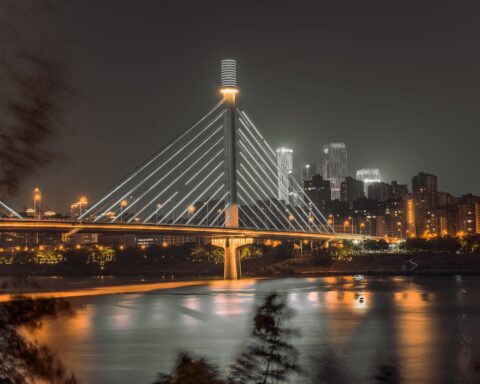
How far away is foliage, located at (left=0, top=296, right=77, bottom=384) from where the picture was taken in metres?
8.19

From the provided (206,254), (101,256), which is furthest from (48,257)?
(206,254)

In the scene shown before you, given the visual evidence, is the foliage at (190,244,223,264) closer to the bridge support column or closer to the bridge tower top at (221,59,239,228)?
the bridge support column

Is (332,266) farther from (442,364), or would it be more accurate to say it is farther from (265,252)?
(442,364)

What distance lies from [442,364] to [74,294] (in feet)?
144

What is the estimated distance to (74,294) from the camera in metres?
64.6

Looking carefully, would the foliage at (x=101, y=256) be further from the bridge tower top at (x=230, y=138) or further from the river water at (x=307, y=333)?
the river water at (x=307, y=333)

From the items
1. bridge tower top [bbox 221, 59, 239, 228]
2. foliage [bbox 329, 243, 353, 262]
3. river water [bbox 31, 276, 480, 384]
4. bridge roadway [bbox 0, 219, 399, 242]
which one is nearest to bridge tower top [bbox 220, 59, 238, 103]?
Answer: bridge tower top [bbox 221, 59, 239, 228]

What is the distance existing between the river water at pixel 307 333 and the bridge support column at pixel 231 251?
71.5 feet

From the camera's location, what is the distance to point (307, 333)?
3688cm

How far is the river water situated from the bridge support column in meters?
21.8

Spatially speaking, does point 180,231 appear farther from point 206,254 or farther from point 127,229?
point 206,254

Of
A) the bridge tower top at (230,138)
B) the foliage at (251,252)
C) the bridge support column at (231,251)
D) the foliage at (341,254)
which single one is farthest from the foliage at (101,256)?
the bridge tower top at (230,138)

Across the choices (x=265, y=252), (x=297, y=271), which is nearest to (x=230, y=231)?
(x=297, y=271)

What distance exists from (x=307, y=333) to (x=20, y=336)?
29.6 meters
